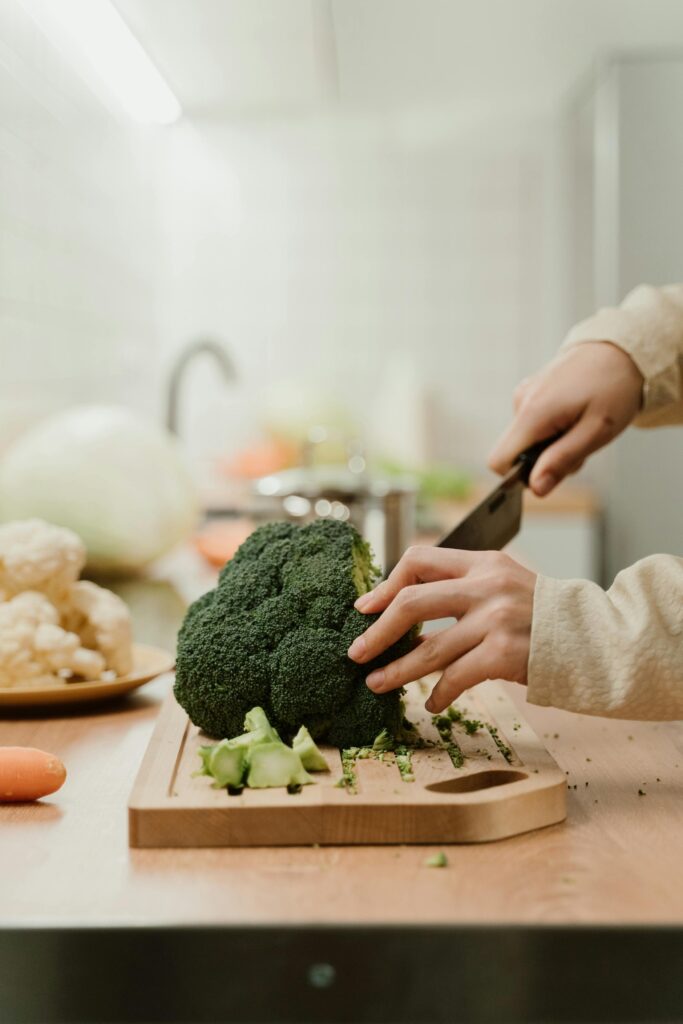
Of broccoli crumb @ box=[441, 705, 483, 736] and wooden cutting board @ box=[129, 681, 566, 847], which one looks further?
broccoli crumb @ box=[441, 705, 483, 736]

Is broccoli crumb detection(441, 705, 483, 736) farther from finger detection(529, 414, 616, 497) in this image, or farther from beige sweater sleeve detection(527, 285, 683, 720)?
finger detection(529, 414, 616, 497)

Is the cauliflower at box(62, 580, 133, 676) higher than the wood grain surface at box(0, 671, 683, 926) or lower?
higher

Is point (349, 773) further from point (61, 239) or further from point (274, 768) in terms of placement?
point (61, 239)

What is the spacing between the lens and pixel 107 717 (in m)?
1.20

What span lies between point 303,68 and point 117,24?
3.83 ft

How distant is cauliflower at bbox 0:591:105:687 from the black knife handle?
51cm

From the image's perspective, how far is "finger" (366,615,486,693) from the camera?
0.92 metres

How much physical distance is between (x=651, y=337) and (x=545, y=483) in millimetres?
205

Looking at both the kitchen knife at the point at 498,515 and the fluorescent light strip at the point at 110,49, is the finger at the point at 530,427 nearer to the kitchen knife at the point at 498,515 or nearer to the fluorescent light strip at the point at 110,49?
the kitchen knife at the point at 498,515

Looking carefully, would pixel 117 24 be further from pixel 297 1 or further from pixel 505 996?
pixel 505 996

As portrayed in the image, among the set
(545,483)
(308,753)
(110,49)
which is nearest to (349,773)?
(308,753)

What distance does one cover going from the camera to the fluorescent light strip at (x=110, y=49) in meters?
2.14

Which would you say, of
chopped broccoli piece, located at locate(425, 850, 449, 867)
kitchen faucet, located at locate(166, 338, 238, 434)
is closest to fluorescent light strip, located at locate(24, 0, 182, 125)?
kitchen faucet, located at locate(166, 338, 238, 434)

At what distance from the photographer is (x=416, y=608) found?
914mm
